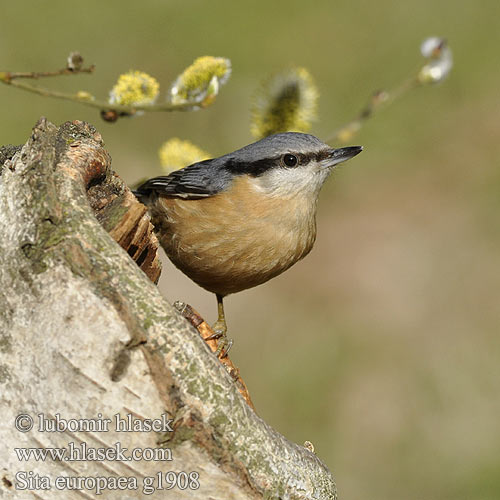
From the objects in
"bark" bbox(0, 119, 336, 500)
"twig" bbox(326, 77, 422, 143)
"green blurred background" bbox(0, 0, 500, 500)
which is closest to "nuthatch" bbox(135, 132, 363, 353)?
"twig" bbox(326, 77, 422, 143)

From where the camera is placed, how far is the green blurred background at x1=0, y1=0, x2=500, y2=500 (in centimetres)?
509

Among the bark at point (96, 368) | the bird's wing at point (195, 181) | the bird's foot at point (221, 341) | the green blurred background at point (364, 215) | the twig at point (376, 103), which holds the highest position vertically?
the green blurred background at point (364, 215)

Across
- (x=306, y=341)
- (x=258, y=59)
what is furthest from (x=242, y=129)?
(x=306, y=341)

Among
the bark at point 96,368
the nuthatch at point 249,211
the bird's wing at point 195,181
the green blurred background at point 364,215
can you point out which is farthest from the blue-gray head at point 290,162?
the green blurred background at point 364,215

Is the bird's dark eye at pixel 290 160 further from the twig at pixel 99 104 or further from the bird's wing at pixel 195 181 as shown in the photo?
the twig at pixel 99 104

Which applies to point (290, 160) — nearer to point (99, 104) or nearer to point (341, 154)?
point (341, 154)

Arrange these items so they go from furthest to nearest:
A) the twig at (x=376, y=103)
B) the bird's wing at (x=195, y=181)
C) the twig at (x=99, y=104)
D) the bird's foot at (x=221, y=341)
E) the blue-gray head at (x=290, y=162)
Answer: the bird's wing at (x=195, y=181) < the blue-gray head at (x=290, y=162) < the bird's foot at (x=221, y=341) < the twig at (x=376, y=103) < the twig at (x=99, y=104)

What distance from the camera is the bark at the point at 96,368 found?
1724mm

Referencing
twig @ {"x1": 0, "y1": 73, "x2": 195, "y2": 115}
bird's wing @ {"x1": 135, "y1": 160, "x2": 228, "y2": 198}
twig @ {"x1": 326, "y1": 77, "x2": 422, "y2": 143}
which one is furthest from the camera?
bird's wing @ {"x1": 135, "y1": 160, "x2": 228, "y2": 198}

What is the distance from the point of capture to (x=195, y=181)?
3498 mm

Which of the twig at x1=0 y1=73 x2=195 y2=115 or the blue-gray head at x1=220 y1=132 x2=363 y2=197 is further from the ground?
the blue-gray head at x1=220 y1=132 x2=363 y2=197

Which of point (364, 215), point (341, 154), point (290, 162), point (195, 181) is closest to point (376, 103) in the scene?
point (341, 154)

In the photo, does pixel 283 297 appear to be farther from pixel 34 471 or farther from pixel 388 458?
pixel 34 471

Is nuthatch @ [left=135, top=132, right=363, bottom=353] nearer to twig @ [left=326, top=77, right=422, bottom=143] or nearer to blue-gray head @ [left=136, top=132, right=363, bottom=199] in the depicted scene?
blue-gray head @ [left=136, top=132, right=363, bottom=199]
